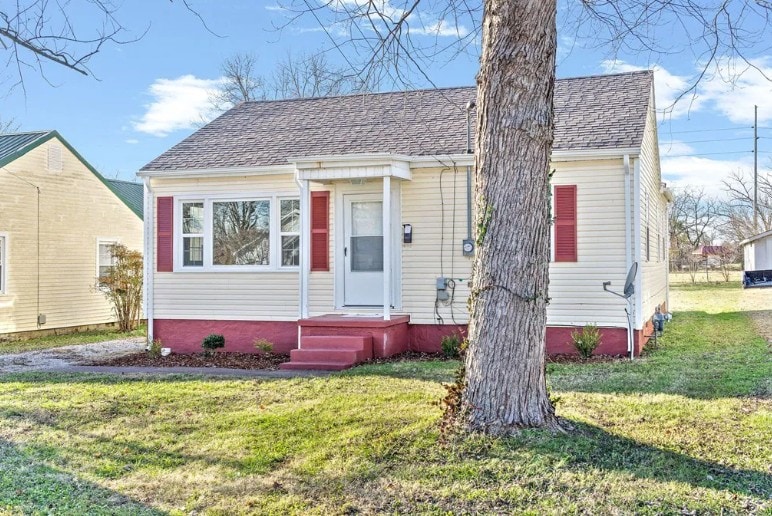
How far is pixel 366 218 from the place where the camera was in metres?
10.7

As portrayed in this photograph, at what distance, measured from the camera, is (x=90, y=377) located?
8586 mm

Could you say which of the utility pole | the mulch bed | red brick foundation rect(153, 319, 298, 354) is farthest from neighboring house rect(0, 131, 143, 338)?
the utility pole

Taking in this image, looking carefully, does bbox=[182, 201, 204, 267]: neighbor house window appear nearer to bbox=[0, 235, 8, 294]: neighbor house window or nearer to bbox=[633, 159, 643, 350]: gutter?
bbox=[0, 235, 8, 294]: neighbor house window

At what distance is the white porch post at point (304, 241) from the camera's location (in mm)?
10203

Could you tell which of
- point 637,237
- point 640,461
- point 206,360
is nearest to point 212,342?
point 206,360

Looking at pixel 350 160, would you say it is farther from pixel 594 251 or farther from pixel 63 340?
pixel 63 340

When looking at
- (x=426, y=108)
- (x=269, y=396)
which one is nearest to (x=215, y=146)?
(x=426, y=108)

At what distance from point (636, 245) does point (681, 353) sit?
177 cm

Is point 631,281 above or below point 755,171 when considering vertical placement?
below

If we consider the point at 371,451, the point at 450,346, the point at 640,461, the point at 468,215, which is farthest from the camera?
the point at 468,215

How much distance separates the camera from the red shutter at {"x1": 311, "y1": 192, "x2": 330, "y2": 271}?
422 inches

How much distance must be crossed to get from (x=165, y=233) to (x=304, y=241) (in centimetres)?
282

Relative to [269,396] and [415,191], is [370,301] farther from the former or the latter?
[269,396]

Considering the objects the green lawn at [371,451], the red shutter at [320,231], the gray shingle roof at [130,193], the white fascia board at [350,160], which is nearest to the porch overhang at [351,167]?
the white fascia board at [350,160]
